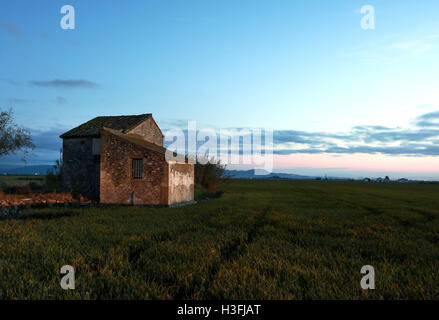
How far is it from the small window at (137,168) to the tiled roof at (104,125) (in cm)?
564

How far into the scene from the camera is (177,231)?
8.80m

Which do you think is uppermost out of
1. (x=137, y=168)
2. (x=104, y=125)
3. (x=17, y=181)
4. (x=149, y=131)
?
(x=104, y=125)

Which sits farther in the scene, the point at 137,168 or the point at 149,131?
the point at 149,131

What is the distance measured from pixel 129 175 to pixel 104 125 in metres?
9.04

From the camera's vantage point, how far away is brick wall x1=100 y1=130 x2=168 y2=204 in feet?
54.2

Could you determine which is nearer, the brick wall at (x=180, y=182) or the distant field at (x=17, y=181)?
the brick wall at (x=180, y=182)

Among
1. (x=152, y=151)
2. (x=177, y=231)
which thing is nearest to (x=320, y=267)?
(x=177, y=231)

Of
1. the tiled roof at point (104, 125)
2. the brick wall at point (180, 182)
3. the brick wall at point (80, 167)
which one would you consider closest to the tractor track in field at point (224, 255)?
the brick wall at point (180, 182)

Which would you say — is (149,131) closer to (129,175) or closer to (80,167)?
(80,167)

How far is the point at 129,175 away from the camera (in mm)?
16750

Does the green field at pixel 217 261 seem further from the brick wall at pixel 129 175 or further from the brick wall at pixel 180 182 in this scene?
the brick wall at pixel 180 182

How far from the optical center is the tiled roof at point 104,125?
20797mm

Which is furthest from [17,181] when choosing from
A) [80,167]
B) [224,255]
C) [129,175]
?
[224,255]

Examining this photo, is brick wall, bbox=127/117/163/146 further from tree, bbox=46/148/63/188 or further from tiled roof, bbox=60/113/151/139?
tree, bbox=46/148/63/188
